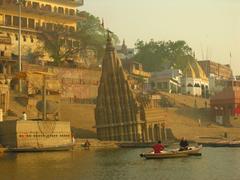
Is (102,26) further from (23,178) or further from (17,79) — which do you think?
(23,178)

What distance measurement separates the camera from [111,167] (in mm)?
32625

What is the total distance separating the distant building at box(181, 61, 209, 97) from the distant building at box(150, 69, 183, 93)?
3.88 feet

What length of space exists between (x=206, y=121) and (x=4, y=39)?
78.0 feet

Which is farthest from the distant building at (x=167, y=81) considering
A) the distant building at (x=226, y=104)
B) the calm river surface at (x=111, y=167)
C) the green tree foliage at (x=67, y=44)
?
the calm river surface at (x=111, y=167)

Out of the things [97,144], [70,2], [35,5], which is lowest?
[97,144]

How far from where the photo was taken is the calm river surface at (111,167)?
28.3 meters

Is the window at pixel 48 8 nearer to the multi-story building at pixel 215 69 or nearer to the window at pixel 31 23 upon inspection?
the window at pixel 31 23

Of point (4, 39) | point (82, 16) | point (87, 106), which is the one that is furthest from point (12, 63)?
point (82, 16)

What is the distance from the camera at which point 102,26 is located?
278ft

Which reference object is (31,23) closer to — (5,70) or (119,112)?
(5,70)

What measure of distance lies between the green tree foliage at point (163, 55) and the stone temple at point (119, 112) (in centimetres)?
4436

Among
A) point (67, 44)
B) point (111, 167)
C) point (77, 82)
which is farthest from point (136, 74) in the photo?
point (111, 167)

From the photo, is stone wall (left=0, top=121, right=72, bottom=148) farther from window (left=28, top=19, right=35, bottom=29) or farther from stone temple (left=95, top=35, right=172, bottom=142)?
window (left=28, top=19, right=35, bottom=29)

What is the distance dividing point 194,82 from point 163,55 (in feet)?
39.2
